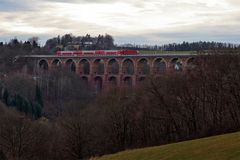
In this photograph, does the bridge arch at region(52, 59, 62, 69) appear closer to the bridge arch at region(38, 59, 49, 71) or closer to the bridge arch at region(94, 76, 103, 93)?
the bridge arch at region(38, 59, 49, 71)

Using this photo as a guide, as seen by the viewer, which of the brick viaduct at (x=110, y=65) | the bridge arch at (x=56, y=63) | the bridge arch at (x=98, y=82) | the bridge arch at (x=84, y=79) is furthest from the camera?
the bridge arch at (x=56, y=63)

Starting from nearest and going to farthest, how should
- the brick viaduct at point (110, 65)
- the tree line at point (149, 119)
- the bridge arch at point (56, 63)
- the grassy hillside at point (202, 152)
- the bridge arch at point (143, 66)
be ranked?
the grassy hillside at point (202, 152) → the tree line at point (149, 119) → the brick viaduct at point (110, 65) → the bridge arch at point (143, 66) → the bridge arch at point (56, 63)

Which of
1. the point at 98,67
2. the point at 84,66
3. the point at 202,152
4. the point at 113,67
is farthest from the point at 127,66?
the point at 202,152

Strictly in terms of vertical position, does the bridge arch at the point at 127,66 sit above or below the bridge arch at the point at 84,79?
above

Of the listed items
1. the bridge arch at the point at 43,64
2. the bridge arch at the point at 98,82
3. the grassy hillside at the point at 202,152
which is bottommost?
the bridge arch at the point at 98,82

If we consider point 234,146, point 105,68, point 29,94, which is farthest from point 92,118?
point 105,68

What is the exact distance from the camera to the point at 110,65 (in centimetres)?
9700

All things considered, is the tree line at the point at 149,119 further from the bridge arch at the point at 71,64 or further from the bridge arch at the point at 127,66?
the bridge arch at the point at 71,64

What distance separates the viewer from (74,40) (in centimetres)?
16962

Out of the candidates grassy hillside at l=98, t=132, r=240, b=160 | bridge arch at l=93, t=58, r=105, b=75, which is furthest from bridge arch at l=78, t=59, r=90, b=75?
grassy hillside at l=98, t=132, r=240, b=160

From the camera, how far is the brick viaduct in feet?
290

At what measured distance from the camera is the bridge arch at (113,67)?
95.9 metres

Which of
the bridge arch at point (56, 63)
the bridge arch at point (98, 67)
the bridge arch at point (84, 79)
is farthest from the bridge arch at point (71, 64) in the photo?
the bridge arch at point (98, 67)

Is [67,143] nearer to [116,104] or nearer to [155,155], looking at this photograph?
[116,104]
